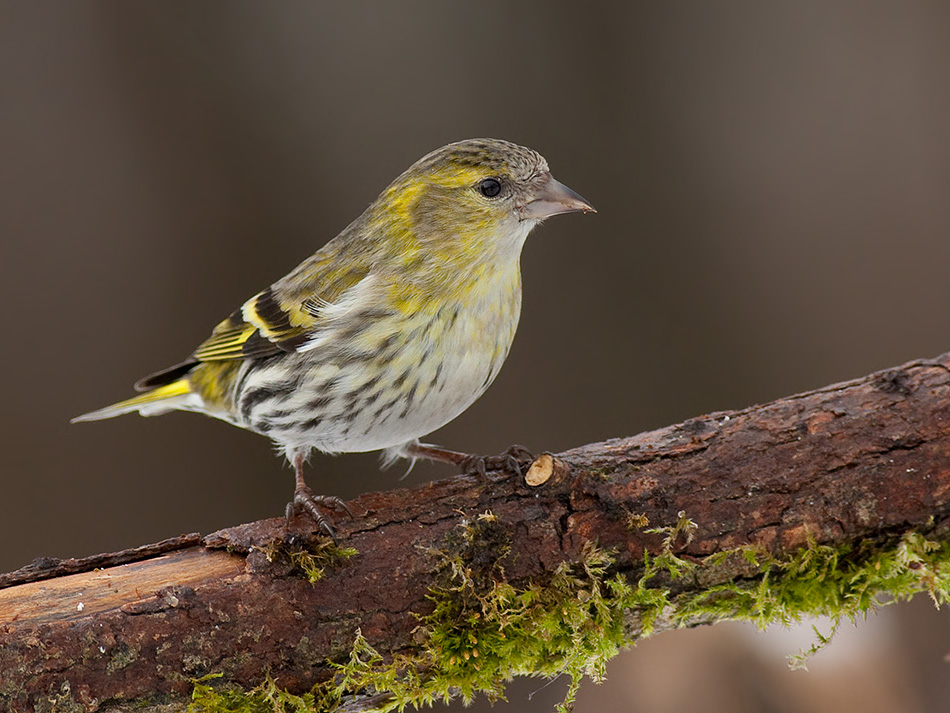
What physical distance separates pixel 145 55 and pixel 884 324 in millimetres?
4079

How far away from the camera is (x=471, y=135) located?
5.08 m

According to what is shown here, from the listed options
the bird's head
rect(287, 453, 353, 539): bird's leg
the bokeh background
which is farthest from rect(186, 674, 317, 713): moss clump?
the bokeh background

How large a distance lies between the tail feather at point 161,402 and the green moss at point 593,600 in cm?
149

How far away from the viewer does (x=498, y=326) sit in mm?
3043

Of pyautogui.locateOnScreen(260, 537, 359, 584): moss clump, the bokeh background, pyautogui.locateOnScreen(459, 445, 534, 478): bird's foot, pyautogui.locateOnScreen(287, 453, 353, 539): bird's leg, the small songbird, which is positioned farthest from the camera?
the bokeh background

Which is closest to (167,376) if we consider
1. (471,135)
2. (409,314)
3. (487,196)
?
(409,314)

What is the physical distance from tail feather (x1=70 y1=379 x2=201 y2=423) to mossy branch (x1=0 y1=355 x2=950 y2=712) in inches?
43.4

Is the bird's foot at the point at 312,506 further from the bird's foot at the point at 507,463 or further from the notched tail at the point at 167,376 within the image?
the notched tail at the point at 167,376

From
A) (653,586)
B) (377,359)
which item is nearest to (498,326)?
(377,359)

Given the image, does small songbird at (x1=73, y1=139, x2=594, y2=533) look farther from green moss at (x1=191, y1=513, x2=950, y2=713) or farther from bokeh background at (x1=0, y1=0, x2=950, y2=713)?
bokeh background at (x1=0, y1=0, x2=950, y2=713)

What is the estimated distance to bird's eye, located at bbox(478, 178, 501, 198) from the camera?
3045 millimetres

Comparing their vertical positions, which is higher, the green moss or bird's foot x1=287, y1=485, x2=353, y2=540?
bird's foot x1=287, y1=485, x2=353, y2=540

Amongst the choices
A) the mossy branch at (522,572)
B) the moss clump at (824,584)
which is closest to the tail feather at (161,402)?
the mossy branch at (522,572)

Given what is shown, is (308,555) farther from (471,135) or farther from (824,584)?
(471,135)
